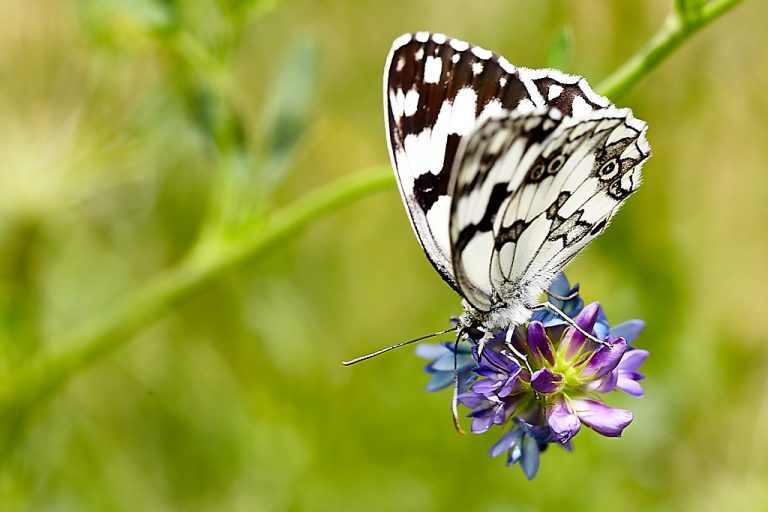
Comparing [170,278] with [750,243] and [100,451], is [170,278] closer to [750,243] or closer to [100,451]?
[100,451]

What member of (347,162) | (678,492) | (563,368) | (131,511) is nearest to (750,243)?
(678,492)

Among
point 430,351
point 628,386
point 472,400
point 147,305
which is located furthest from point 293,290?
point 628,386

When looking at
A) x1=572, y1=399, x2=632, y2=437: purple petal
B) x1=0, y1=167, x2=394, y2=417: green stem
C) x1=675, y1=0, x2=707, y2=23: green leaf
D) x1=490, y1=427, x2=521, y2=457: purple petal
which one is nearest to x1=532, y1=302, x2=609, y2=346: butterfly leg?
x1=572, y1=399, x2=632, y2=437: purple petal

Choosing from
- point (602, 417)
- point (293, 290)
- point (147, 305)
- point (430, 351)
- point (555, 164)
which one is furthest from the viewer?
point (293, 290)

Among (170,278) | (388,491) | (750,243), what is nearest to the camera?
(170,278)

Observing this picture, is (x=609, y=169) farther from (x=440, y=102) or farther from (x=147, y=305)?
(x=147, y=305)

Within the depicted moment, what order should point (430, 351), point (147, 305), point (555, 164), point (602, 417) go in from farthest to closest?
1. point (147, 305)
2. point (430, 351)
3. point (555, 164)
4. point (602, 417)
